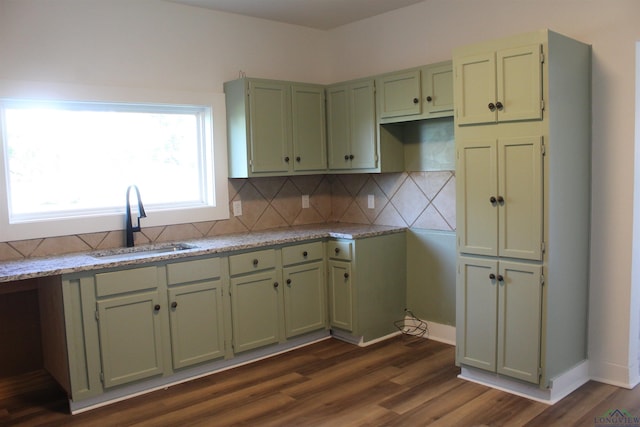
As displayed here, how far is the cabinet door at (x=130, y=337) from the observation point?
3.15 m

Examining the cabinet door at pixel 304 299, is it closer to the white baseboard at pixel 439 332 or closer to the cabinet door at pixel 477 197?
the white baseboard at pixel 439 332

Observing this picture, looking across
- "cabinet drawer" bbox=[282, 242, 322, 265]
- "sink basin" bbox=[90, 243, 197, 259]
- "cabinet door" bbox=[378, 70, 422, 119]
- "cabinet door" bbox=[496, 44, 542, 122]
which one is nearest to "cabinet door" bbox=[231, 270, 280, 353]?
"cabinet drawer" bbox=[282, 242, 322, 265]

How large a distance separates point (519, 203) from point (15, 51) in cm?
304

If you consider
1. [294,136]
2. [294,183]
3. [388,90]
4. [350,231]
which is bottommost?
[350,231]

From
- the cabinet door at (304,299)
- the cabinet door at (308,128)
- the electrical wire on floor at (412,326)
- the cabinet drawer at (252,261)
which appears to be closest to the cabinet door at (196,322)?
the cabinet drawer at (252,261)

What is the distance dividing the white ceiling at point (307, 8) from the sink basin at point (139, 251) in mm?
1709

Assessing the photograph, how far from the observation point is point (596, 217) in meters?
3.29

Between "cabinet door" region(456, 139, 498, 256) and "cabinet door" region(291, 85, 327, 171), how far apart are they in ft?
4.82

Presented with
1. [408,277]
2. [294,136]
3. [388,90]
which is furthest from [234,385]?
[388,90]

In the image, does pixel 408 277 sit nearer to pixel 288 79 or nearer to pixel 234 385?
pixel 234 385

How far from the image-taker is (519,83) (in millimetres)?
2975

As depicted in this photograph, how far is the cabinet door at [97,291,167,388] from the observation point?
10.3 feet

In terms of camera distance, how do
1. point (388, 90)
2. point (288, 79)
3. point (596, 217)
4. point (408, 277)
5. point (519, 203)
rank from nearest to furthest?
point (519, 203), point (596, 217), point (388, 90), point (408, 277), point (288, 79)

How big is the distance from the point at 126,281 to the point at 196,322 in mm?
546
